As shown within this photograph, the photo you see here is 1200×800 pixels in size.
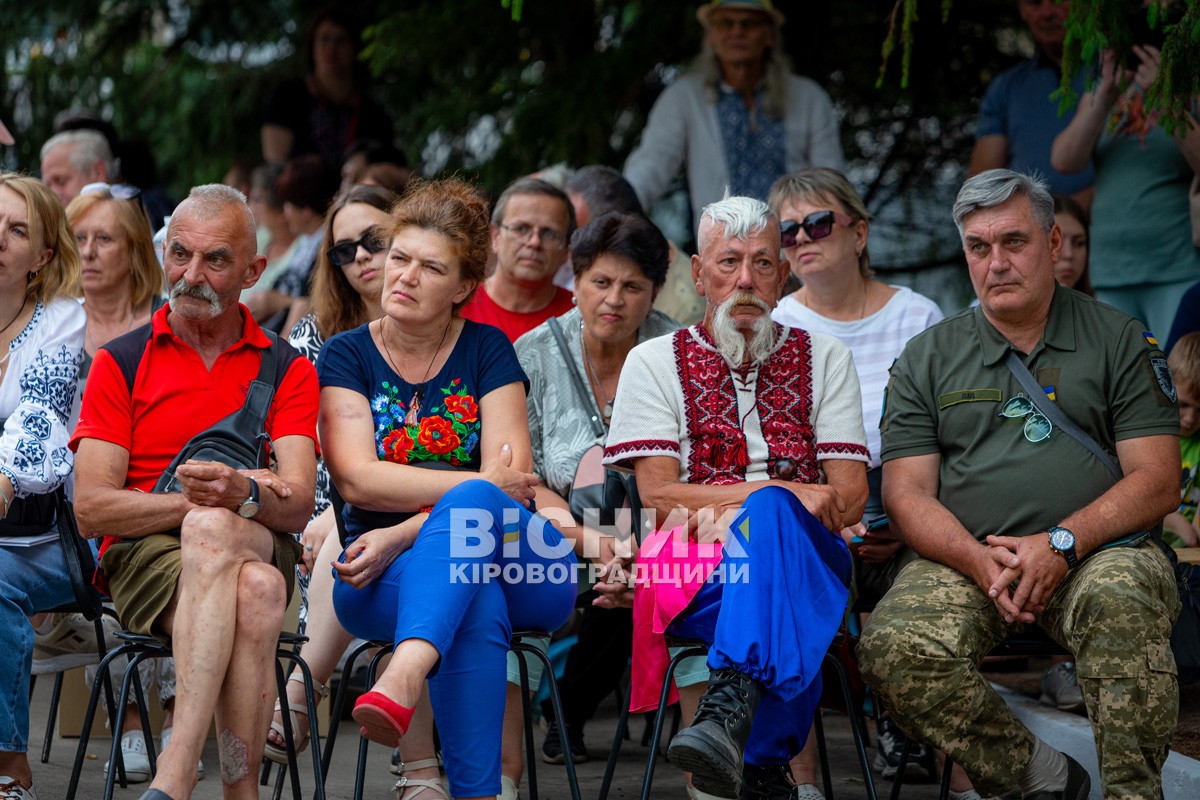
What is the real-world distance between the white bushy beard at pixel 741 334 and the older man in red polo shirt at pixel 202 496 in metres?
1.19

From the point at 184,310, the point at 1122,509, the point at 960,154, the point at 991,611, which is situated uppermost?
the point at 960,154

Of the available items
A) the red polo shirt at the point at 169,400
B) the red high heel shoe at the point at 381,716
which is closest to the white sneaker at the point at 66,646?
the red polo shirt at the point at 169,400

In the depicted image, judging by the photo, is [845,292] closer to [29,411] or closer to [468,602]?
[468,602]

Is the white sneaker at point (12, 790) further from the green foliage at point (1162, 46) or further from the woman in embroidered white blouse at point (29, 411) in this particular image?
the green foliage at point (1162, 46)

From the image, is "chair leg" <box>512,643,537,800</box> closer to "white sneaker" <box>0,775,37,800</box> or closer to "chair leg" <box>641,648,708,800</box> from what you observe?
"chair leg" <box>641,648,708,800</box>

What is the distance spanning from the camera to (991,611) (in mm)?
4121

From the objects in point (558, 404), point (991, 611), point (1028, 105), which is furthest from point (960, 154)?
point (991, 611)

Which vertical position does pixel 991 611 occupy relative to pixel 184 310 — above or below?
below

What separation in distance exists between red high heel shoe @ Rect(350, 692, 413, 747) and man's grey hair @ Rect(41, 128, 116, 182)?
14.0 ft

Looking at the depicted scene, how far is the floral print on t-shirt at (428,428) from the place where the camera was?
4.25 m

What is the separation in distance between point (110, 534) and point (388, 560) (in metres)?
0.73

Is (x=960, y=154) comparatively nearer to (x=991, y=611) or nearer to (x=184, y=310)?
(x=991, y=611)

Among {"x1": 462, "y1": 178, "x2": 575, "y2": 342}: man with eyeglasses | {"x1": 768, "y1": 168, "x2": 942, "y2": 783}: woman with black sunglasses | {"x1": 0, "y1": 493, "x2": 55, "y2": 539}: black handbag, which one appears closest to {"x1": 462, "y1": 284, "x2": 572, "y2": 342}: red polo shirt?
{"x1": 462, "y1": 178, "x2": 575, "y2": 342}: man with eyeglasses

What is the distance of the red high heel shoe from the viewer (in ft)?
11.3
